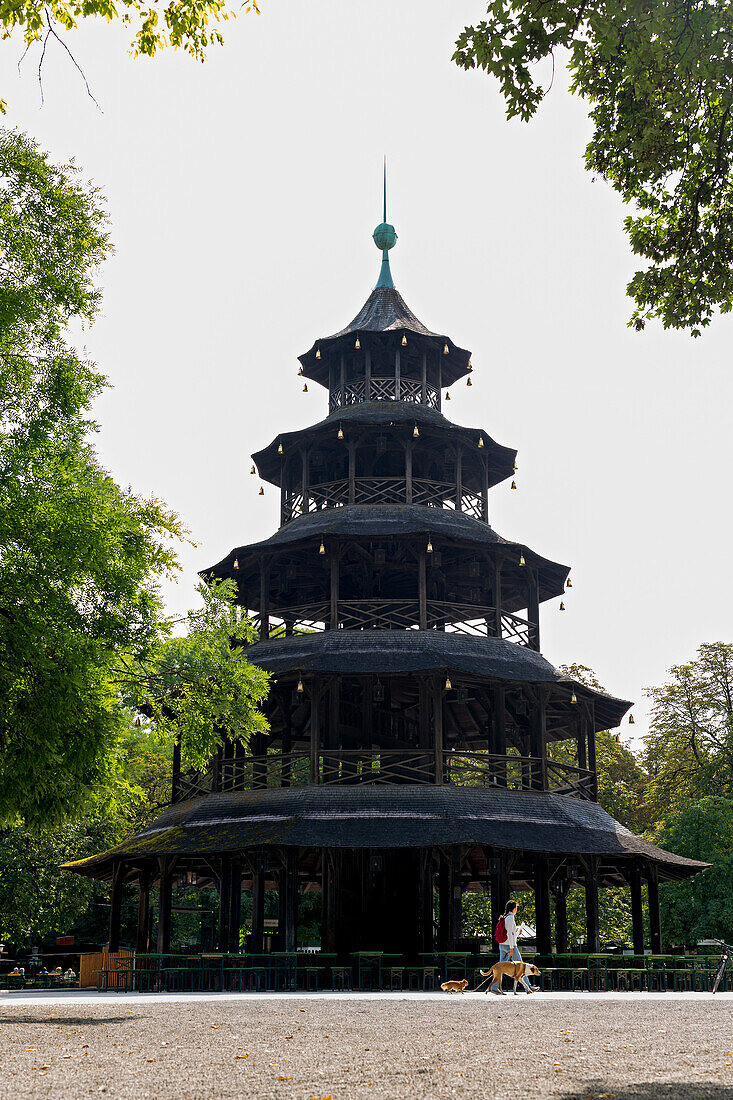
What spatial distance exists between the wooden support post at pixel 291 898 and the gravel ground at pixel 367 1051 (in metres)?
9.02

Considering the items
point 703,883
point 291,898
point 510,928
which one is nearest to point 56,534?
point 510,928

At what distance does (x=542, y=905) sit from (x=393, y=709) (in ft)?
30.7

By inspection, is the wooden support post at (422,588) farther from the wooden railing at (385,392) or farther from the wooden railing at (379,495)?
the wooden railing at (385,392)

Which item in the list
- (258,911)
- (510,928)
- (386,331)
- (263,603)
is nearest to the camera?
(510,928)

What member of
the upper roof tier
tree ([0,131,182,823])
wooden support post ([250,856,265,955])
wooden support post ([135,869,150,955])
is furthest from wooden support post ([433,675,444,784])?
the upper roof tier

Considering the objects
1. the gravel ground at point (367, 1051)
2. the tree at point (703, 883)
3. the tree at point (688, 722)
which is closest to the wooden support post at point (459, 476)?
the tree at point (703, 883)

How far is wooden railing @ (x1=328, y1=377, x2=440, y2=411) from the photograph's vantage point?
4162 cm

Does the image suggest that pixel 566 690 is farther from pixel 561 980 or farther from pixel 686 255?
pixel 686 255

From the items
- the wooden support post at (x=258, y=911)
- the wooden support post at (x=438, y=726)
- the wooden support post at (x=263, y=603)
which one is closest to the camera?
the wooden support post at (x=438, y=726)

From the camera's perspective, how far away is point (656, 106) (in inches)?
482

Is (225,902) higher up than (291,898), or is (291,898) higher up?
(291,898)

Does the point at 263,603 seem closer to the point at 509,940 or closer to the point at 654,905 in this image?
the point at 654,905

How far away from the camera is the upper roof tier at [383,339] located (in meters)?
41.5

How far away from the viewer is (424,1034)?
1266 centimetres
